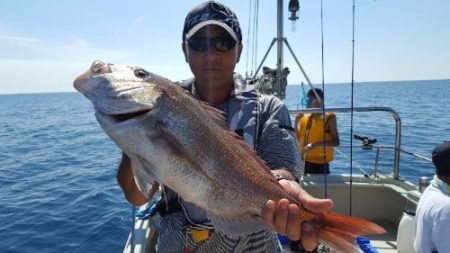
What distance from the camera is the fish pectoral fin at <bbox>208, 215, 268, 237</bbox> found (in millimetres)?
1959

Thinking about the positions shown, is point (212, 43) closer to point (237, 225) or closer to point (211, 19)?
point (211, 19)

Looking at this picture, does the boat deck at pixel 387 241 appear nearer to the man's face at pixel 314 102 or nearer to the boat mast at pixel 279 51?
the man's face at pixel 314 102

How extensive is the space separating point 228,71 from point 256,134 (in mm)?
514

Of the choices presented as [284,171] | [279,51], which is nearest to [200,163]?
[284,171]

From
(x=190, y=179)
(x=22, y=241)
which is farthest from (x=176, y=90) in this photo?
(x=22, y=241)

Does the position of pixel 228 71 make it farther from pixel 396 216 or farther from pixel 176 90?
pixel 396 216

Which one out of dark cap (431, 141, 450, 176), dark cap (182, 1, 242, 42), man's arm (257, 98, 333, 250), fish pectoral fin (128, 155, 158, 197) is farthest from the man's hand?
dark cap (431, 141, 450, 176)

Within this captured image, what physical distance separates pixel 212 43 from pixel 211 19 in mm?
162

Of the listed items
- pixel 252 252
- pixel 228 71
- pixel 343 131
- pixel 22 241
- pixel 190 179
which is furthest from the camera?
pixel 343 131

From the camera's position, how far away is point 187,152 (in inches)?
72.9

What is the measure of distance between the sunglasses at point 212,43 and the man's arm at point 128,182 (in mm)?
918

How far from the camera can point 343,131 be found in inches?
881

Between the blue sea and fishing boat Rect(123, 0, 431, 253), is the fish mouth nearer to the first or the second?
fishing boat Rect(123, 0, 431, 253)

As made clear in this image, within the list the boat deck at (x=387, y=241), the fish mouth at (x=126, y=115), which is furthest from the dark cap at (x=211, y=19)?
the boat deck at (x=387, y=241)
